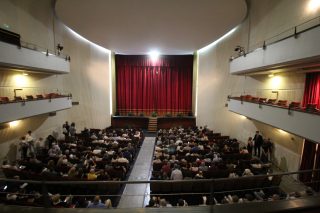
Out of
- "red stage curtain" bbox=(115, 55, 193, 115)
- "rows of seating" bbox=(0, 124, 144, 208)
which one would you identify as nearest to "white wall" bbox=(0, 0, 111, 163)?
"rows of seating" bbox=(0, 124, 144, 208)

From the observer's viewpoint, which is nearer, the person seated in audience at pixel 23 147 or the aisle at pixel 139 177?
the aisle at pixel 139 177

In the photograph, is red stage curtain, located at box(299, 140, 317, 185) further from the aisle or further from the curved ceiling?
the curved ceiling

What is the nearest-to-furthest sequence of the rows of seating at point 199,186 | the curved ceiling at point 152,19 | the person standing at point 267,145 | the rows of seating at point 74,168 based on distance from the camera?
the rows of seating at point 74,168, the rows of seating at point 199,186, the curved ceiling at point 152,19, the person standing at point 267,145

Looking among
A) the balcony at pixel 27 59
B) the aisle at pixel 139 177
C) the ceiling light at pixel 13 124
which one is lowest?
the aisle at pixel 139 177

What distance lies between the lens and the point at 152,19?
Answer: 10844 millimetres

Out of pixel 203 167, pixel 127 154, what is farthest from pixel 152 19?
pixel 203 167

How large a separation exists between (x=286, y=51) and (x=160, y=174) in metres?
6.06

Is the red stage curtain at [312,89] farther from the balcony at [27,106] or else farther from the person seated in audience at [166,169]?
the balcony at [27,106]

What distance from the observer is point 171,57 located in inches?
805

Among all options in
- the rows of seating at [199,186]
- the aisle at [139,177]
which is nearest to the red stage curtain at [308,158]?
the rows of seating at [199,186]

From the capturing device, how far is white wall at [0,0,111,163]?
347 inches

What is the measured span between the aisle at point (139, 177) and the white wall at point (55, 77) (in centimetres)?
549

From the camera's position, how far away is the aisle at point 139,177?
6586 millimetres

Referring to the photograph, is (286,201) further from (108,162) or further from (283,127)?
(108,162)
